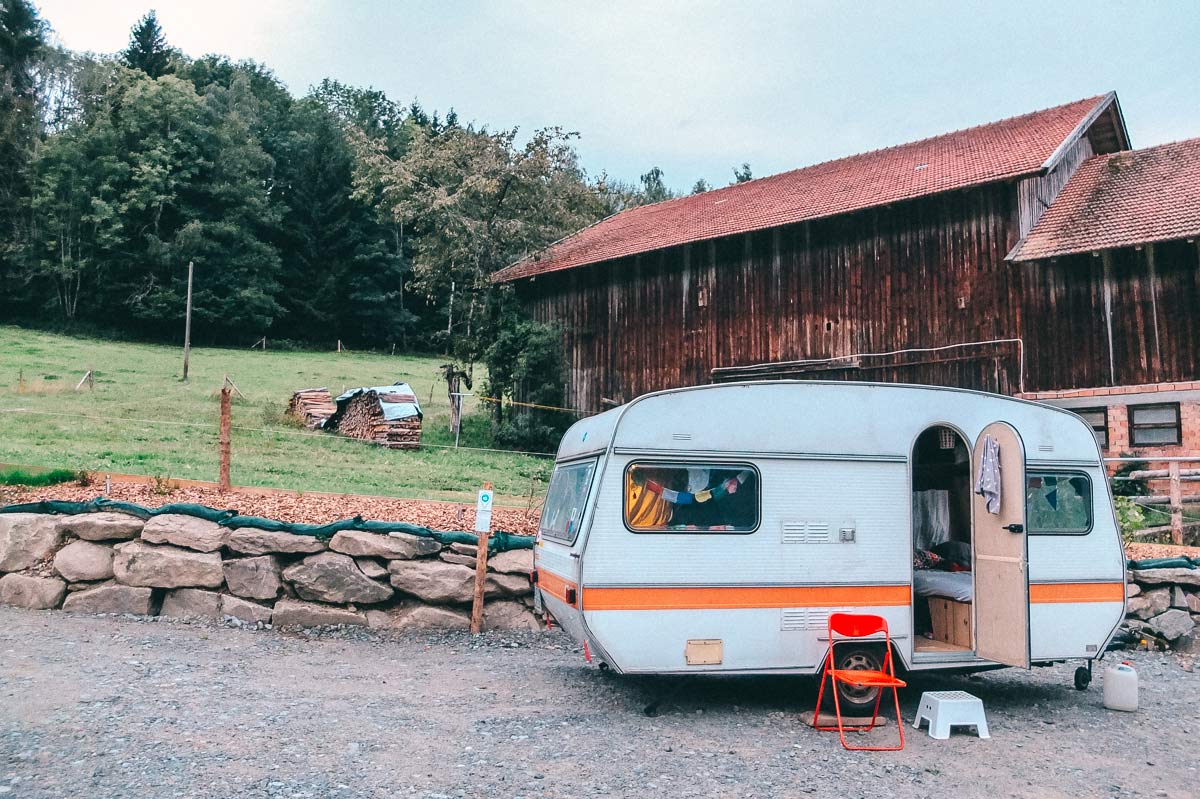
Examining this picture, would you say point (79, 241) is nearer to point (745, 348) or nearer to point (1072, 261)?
point (745, 348)

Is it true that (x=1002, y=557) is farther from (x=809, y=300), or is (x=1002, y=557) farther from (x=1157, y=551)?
(x=809, y=300)

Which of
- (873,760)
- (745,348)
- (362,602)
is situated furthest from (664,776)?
(745,348)

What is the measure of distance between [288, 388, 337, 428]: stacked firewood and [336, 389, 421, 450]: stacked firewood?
94 cm

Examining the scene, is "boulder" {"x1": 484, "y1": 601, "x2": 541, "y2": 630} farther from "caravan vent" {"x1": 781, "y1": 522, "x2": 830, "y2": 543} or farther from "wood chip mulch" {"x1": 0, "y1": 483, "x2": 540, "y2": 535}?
"caravan vent" {"x1": 781, "y1": 522, "x2": 830, "y2": 543}

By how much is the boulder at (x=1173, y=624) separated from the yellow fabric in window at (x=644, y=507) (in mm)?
7687

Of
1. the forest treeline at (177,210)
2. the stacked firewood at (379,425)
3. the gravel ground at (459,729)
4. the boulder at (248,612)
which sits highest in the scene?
the forest treeline at (177,210)

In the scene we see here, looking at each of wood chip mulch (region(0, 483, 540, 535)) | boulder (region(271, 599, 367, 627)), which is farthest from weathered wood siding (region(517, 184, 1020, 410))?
boulder (region(271, 599, 367, 627))

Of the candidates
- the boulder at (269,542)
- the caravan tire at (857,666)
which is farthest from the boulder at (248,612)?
the caravan tire at (857,666)

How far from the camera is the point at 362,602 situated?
32.1 ft

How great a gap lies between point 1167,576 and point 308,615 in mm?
10348

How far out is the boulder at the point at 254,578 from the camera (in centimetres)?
970

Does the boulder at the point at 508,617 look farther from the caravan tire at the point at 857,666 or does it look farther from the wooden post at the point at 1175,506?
the wooden post at the point at 1175,506

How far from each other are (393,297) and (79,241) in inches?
673

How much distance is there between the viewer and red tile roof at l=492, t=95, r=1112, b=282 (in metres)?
20.1
